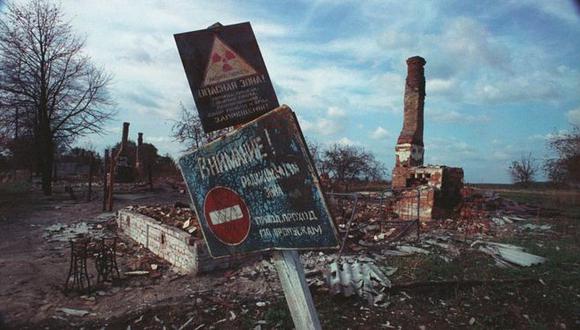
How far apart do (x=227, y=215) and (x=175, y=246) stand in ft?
18.6

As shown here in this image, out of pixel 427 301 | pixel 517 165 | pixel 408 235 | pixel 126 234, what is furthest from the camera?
pixel 517 165

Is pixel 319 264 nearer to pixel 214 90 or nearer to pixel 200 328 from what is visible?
pixel 200 328

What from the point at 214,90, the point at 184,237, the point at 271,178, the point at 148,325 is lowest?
the point at 148,325

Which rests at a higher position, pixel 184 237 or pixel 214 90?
pixel 214 90

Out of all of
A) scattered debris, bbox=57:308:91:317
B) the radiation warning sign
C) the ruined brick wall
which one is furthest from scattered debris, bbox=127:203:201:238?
the ruined brick wall

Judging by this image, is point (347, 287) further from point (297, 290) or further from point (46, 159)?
point (46, 159)

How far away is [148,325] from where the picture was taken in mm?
4797

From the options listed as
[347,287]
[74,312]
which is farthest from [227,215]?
[74,312]

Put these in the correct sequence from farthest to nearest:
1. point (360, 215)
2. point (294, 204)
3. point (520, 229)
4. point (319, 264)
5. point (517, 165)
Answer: point (517, 165)
point (360, 215)
point (520, 229)
point (319, 264)
point (294, 204)

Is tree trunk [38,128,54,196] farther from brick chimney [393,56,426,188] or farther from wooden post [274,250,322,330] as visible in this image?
wooden post [274,250,322,330]

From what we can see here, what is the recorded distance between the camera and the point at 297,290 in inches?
89.0

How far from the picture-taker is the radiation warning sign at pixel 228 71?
7.51 feet

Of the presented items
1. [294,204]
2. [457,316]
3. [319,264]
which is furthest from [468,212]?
[294,204]

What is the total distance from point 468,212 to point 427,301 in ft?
27.5
